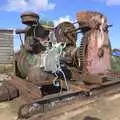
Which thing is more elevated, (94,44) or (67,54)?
(94,44)

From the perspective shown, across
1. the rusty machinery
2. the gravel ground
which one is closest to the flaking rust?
the rusty machinery

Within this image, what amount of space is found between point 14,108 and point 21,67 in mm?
1025

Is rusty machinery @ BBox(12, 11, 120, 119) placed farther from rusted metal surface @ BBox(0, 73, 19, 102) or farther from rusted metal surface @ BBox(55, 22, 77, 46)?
rusted metal surface @ BBox(0, 73, 19, 102)

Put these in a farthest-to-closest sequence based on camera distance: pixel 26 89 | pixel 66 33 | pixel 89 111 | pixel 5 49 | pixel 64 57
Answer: pixel 5 49 < pixel 66 33 < pixel 64 57 < pixel 26 89 < pixel 89 111

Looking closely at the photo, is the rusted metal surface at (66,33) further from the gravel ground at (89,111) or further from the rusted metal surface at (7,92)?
the gravel ground at (89,111)

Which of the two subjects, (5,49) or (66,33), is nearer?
(66,33)

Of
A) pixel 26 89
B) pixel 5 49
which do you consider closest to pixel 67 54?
pixel 26 89

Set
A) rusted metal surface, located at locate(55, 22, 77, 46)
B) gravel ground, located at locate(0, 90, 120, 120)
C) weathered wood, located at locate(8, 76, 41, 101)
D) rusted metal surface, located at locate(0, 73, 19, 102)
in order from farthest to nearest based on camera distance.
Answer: rusted metal surface, located at locate(55, 22, 77, 46) < rusted metal surface, located at locate(0, 73, 19, 102) < weathered wood, located at locate(8, 76, 41, 101) < gravel ground, located at locate(0, 90, 120, 120)

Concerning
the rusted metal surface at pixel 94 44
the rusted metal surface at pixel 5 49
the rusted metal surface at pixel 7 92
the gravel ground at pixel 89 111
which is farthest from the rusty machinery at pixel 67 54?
the rusted metal surface at pixel 5 49

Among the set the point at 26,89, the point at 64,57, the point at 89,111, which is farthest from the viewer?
the point at 64,57

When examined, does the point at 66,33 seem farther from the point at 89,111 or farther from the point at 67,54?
the point at 89,111

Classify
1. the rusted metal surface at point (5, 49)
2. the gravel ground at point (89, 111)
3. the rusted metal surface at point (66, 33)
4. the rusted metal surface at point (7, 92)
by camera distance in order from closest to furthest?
the gravel ground at point (89, 111)
the rusted metal surface at point (7, 92)
the rusted metal surface at point (66, 33)
the rusted metal surface at point (5, 49)

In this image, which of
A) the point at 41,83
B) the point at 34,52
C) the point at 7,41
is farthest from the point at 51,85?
the point at 7,41

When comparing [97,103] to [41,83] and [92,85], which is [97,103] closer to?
[92,85]
